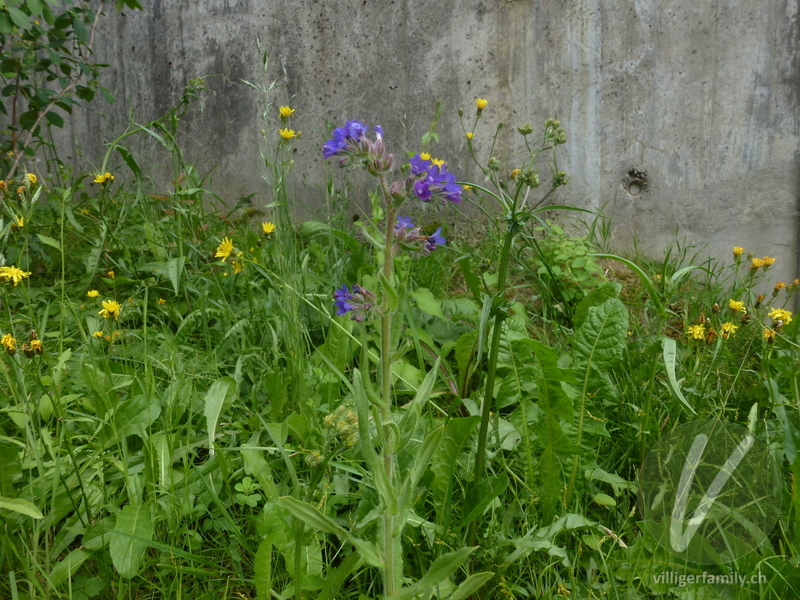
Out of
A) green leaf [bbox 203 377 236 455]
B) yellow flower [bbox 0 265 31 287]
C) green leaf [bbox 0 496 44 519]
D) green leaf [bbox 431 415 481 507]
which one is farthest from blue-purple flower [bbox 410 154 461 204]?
yellow flower [bbox 0 265 31 287]

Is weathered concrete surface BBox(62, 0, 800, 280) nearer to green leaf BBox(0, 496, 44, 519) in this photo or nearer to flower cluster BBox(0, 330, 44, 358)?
flower cluster BBox(0, 330, 44, 358)

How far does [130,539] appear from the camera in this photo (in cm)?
119

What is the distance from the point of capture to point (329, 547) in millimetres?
1351

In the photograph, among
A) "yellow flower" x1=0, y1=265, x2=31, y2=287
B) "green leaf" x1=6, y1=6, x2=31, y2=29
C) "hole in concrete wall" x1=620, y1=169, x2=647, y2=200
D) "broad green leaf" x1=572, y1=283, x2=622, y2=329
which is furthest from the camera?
"hole in concrete wall" x1=620, y1=169, x2=647, y2=200

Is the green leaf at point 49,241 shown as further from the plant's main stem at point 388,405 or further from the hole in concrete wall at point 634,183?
the hole in concrete wall at point 634,183

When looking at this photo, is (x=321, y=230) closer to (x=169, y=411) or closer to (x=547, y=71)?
(x=169, y=411)

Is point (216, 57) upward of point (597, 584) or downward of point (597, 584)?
upward

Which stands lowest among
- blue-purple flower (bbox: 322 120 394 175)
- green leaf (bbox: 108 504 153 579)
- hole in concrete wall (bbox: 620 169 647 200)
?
green leaf (bbox: 108 504 153 579)

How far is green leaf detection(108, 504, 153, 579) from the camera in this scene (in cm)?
117

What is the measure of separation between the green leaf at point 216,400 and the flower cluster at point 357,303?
559 millimetres

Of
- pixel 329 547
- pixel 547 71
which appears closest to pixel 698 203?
pixel 547 71

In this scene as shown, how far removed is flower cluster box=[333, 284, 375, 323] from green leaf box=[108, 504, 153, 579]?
0.59m

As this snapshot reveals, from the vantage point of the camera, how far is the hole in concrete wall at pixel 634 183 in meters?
3.22

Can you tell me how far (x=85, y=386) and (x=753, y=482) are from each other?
1775 mm
